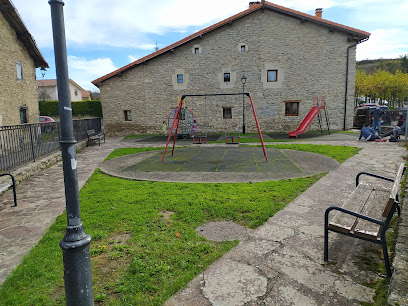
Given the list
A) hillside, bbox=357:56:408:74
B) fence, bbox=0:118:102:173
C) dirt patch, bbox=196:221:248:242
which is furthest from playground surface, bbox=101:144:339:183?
hillside, bbox=357:56:408:74

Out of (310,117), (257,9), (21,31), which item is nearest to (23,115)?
(21,31)

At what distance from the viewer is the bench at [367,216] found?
2961 millimetres

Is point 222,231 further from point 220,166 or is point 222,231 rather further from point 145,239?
point 220,166

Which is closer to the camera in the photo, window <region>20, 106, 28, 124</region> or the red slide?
window <region>20, 106, 28, 124</region>

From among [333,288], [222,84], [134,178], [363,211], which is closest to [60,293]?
[333,288]

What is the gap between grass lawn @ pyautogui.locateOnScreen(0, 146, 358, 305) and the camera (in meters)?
2.89

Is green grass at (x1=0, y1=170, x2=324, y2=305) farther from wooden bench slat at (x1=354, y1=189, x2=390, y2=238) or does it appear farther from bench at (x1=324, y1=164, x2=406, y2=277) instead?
wooden bench slat at (x1=354, y1=189, x2=390, y2=238)

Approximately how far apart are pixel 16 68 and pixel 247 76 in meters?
15.7

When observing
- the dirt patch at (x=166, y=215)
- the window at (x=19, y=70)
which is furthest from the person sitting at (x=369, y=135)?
the window at (x=19, y=70)

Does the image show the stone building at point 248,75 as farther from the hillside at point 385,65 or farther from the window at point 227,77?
the hillside at point 385,65

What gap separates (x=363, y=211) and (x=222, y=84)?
2055 cm

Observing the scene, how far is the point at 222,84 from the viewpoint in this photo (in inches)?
910

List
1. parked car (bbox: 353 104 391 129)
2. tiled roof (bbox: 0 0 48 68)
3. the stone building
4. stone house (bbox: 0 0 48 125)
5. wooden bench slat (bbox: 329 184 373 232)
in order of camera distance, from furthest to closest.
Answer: parked car (bbox: 353 104 391 129)
the stone building
stone house (bbox: 0 0 48 125)
tiled roof (bbox: 0 0 48 68)
wooden bench slat (bbox: 329 184 373 232)

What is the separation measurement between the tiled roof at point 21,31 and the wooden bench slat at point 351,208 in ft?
55.0
